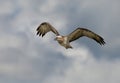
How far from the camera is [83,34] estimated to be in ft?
155

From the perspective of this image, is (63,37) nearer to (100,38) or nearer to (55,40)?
(55,40)

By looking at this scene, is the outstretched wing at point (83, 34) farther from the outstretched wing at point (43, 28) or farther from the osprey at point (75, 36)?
the outstretched wing at point (43, 28)

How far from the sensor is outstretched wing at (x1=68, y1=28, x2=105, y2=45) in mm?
46750

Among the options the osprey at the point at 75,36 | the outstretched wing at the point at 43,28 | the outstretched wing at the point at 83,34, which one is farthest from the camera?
the outstretched wing at the point at 43,28

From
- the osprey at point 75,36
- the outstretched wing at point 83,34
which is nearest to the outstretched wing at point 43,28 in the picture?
the osprey at point 75,36

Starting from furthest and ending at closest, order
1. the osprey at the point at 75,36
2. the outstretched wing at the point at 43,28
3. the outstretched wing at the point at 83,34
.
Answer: the outstretched wing at the point at 43,28
the outstretched wing at the point at 83,34
the osprey at the point at 75,36

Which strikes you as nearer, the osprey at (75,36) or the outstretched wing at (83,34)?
the osprey at (75,36)

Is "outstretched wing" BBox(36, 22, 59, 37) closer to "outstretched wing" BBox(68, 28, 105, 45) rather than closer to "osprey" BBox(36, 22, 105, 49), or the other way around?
"osprey" BBox(36, 22, 105, 49)

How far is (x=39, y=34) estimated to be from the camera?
51.2m

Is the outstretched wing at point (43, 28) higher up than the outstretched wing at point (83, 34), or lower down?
higher up

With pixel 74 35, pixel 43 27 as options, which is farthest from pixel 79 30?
pixel 43 27

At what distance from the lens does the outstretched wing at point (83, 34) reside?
1841 inches

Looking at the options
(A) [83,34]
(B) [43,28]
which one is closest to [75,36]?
(A) [83,34]

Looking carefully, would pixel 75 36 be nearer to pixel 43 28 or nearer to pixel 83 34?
pixel 83 34
